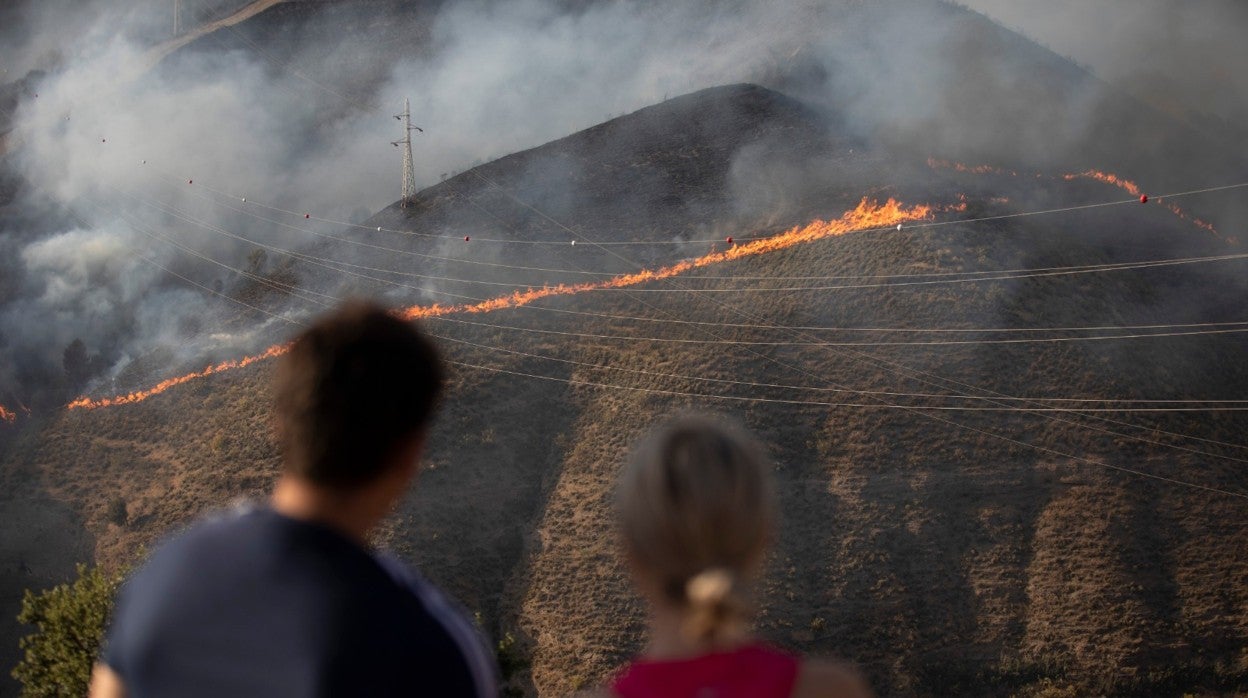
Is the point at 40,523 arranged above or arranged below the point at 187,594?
below

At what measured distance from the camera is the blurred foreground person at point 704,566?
2.62 meters

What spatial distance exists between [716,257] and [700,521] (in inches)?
2018

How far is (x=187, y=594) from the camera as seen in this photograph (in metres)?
2.56

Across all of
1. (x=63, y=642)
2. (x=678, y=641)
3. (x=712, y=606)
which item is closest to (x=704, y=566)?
(x=712, y=606)

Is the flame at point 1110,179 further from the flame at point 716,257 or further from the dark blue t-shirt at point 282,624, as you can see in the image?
the dark blue t-shirt at point 282,624

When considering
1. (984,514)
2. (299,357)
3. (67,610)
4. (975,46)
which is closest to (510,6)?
(975,46)

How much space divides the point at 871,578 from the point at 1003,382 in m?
11.6

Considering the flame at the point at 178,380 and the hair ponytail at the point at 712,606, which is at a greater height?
the hair ponytail at the point at 712,606

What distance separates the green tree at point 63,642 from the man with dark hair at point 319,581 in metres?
21.0

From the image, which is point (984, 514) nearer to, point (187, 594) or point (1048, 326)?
point (1048, 326)

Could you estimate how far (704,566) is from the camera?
268 centimetres

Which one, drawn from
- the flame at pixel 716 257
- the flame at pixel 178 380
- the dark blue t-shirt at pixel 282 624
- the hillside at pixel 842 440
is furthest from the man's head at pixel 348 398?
the flame at pixel 178 380

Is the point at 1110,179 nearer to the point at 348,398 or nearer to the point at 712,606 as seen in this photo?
the point at 712,606

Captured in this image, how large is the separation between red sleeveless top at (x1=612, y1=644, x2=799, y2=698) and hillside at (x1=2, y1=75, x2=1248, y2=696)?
3279 cm
